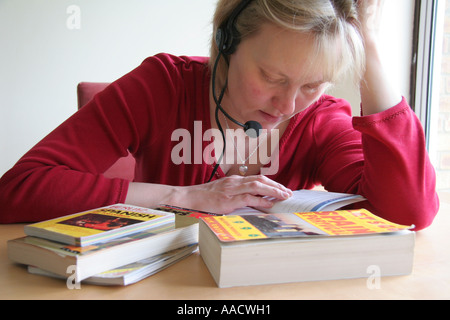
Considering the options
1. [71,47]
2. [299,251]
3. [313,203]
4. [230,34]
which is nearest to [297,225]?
[299,251]

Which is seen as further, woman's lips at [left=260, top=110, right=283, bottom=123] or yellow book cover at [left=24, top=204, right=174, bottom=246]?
woman's lips at [left=260, top=110, right=283, bottom=123]

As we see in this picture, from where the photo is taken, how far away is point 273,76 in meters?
0.81

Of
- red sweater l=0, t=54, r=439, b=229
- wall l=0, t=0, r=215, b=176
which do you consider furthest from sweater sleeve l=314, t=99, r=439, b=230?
wall l=0, t=0, r=215, b=176

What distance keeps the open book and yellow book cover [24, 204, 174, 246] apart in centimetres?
24

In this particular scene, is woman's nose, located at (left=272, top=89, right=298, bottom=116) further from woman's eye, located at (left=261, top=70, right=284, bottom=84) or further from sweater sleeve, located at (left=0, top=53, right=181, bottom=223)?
sweater sleeve, located at (left=0, top=53, right=181, bottom=223)

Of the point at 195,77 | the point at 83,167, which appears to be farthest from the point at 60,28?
the point at 83,167

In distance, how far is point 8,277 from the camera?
50 cm

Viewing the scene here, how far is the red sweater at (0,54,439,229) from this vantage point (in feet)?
2.58

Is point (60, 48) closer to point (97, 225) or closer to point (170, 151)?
point (170, 151)

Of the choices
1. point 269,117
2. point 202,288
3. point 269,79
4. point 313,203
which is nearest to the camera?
point 202,288

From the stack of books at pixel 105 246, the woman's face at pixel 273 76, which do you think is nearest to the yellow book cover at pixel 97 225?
the stack of books at pixel 105 246

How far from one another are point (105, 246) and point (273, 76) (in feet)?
1.63

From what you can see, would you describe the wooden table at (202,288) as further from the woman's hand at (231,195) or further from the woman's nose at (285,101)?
the woman's nose at (285,101)
